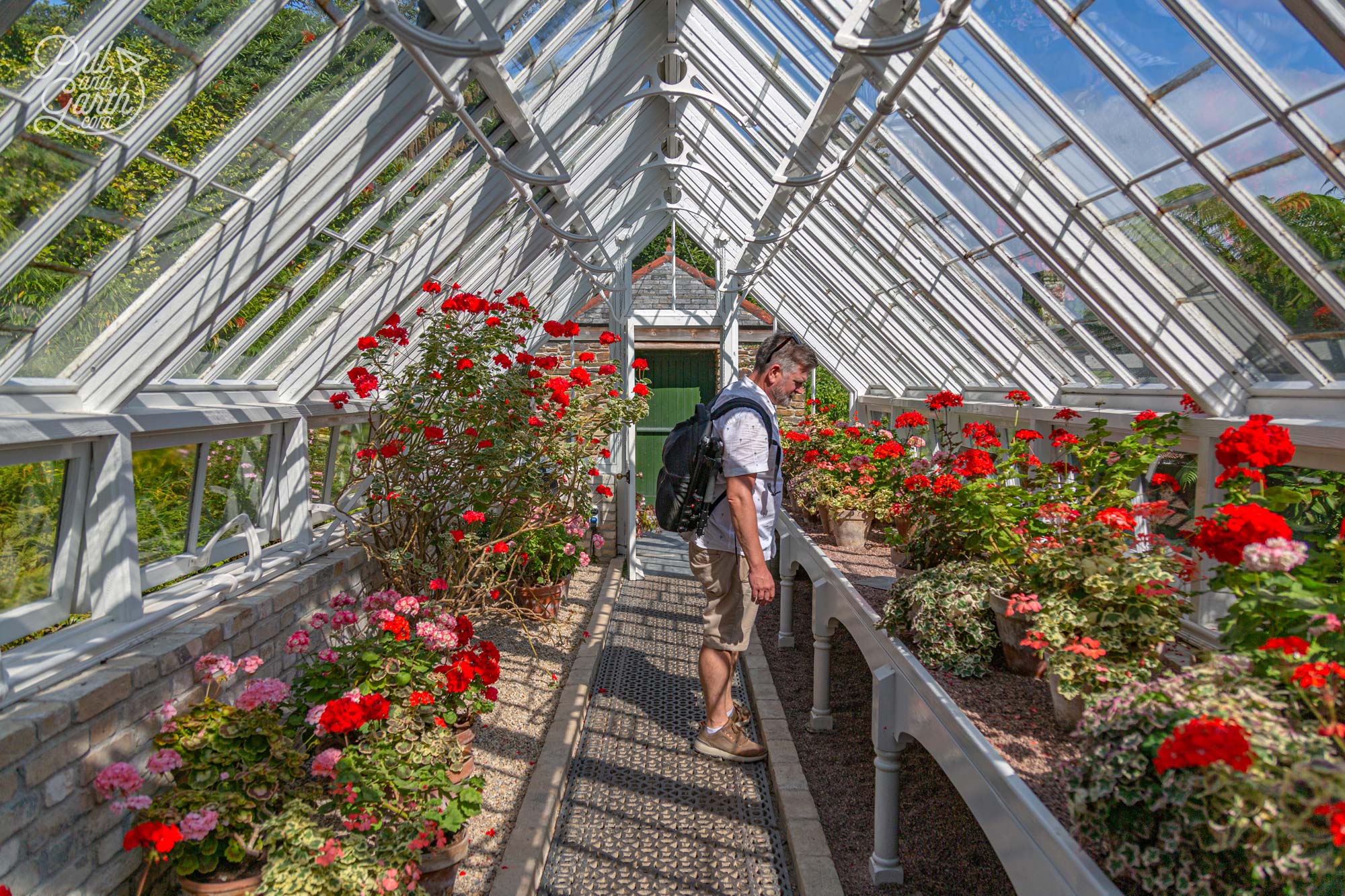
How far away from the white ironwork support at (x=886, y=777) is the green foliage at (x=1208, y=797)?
4.04ft

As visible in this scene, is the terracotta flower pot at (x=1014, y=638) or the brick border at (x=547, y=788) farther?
the brick border at (x=547, y=788)

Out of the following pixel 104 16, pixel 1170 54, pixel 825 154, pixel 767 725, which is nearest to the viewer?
pixel 104 16

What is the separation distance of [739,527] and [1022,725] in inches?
53.8

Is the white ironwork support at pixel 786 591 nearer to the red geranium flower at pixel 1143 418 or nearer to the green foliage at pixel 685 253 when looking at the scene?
the red geranium flower at pixel 1143 418

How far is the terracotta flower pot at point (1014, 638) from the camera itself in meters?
2.65

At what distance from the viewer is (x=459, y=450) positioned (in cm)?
464

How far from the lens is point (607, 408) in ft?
19.9

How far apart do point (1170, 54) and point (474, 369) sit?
331 centimetres

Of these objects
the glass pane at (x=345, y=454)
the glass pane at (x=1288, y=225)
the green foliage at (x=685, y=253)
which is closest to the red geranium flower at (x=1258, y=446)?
the glass pane at (x=1288, y=225)

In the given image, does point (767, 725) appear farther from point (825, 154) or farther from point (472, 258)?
point (472, 258)

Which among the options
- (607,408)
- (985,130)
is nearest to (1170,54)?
(985,130)

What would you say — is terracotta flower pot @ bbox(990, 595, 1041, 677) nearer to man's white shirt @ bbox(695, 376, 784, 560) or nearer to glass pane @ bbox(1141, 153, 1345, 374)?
man's white shirt @ bbox(695, 376, 784, 560)

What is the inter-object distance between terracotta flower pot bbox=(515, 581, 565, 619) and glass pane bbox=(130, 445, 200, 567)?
7.72 ft

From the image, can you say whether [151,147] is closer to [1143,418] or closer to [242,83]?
[242,83]
